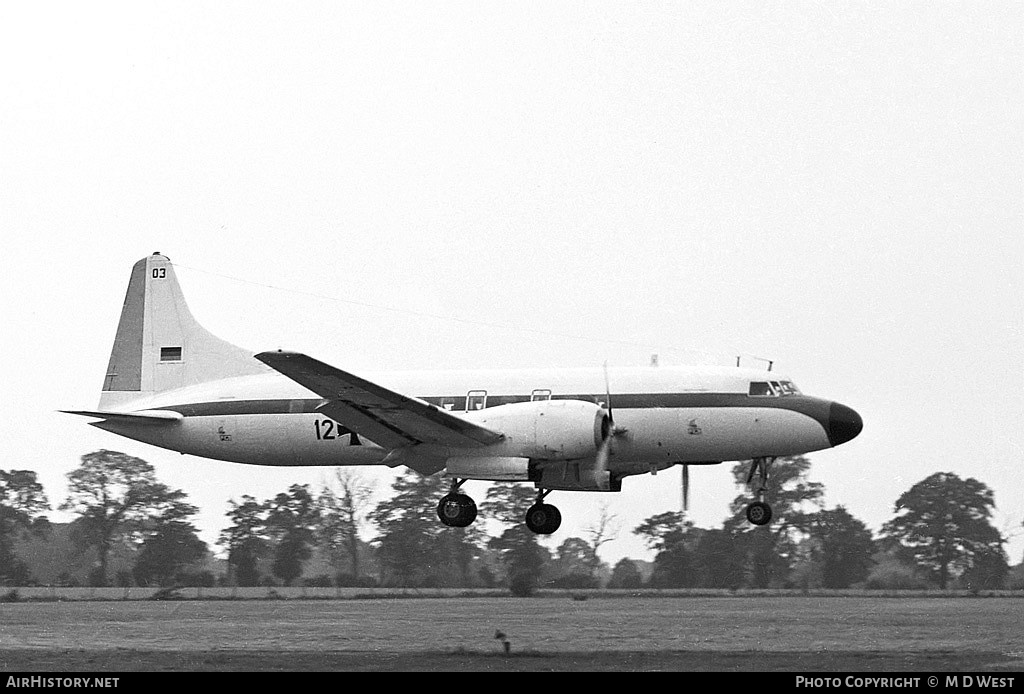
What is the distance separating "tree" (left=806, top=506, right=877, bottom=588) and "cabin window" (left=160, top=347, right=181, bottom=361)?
15.9 metres

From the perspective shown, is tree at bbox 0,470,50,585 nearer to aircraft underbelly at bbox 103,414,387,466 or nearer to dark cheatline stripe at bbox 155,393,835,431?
aircraft underbelly at bbox 103,414,387,466

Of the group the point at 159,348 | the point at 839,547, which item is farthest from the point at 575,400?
the point at 839,547

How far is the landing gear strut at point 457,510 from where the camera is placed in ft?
95.5

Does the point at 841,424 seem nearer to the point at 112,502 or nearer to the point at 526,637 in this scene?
the point at 526,637

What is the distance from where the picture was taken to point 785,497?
38.4 meters

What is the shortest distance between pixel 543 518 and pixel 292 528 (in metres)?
9.97

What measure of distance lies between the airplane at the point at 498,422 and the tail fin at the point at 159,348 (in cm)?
A: 15

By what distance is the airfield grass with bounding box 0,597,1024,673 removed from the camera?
23.0m

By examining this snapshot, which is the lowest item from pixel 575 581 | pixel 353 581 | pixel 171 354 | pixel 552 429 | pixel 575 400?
pixel 353 581

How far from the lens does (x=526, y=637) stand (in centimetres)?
2497

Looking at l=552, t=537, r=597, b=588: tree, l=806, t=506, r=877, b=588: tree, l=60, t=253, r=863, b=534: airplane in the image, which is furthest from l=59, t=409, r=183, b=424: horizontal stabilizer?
l=806, t=506, r=877, b=588: tree

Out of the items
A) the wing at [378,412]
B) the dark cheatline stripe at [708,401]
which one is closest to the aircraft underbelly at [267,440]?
the wing at [378,412]

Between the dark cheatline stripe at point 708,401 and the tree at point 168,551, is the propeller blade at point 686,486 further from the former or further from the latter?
the tree at point 168,551
